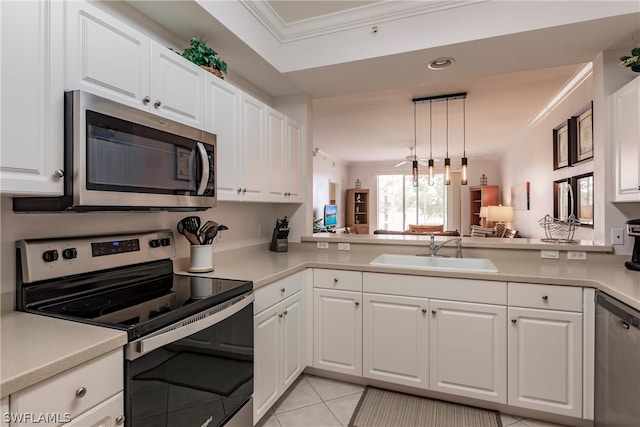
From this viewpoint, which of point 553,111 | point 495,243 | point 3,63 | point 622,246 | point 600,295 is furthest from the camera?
point 553,111

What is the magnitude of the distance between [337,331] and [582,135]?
10.1 feet

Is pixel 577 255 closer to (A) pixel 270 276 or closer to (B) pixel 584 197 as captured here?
(B) pixel 584 197

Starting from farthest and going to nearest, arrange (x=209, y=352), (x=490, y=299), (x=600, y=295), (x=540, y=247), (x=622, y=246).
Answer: (x=540, y=247), (x=622, y=246), (x=490, y=299), (x=600, y=295), (x=209, y=352)

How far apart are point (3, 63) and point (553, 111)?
5.01 meters

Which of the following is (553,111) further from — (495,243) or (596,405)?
(596,405)

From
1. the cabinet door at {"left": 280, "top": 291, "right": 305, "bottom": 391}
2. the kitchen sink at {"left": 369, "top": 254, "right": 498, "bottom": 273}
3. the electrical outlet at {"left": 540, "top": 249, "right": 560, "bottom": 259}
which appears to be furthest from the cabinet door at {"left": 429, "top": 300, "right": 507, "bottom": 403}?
the cabinet door at {"left": 280, "top": 291, "right": 305, "bottom": 391}

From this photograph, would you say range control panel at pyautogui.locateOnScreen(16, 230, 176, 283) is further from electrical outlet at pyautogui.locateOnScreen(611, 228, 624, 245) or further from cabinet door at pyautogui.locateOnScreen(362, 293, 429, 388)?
electrical outlet at pyautogui.locateOnScreen(611, 228, 624, 245)

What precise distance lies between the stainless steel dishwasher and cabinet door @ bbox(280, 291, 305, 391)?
64.6 inches

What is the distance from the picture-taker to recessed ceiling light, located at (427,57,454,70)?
2320 millimetres

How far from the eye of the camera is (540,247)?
91.1 inches

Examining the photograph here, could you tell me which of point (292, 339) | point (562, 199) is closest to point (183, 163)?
point (292, 339)

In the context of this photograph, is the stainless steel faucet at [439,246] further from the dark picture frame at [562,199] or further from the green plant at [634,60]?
the dark picture frame at [562,199]

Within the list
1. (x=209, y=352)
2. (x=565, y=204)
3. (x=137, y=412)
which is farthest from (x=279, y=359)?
(x=565, y=204)

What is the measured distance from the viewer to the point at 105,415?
988mm
